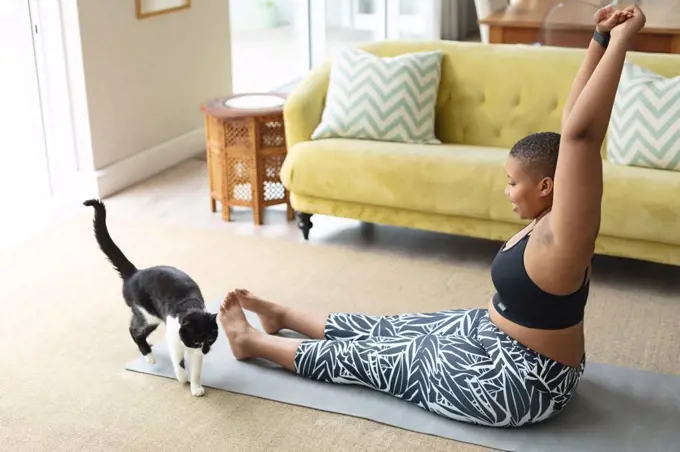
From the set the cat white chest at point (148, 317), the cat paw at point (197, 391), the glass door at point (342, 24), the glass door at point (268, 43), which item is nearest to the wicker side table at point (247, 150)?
the cat white chest at point (148, 317)

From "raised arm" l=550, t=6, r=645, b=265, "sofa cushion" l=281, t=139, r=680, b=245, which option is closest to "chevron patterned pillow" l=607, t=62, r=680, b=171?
"sofa cushion" l=281, t=139, r=680, b=245

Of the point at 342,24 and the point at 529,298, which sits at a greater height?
the point at 342,24

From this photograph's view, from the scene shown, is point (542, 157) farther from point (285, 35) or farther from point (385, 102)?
point (285, 35)

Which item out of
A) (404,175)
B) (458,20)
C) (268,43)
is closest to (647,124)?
(404,175)

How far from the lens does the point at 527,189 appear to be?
7.07 ft

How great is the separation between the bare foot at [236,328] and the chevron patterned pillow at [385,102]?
1205 mm

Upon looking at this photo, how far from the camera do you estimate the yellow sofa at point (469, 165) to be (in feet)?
10.5

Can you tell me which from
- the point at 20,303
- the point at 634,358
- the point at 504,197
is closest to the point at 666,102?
the point at 504,197

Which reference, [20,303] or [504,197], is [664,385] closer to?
[504,197]

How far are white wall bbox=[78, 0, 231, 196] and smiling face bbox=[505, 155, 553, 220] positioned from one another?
2.67m

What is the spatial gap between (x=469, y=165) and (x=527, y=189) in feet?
4.18

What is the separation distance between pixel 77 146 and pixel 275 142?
1053 millimetres

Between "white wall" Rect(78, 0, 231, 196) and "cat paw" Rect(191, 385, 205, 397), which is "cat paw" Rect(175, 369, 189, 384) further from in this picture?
"white wall" Rect(78, 0, 231, 196)

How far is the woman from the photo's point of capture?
1.97m
